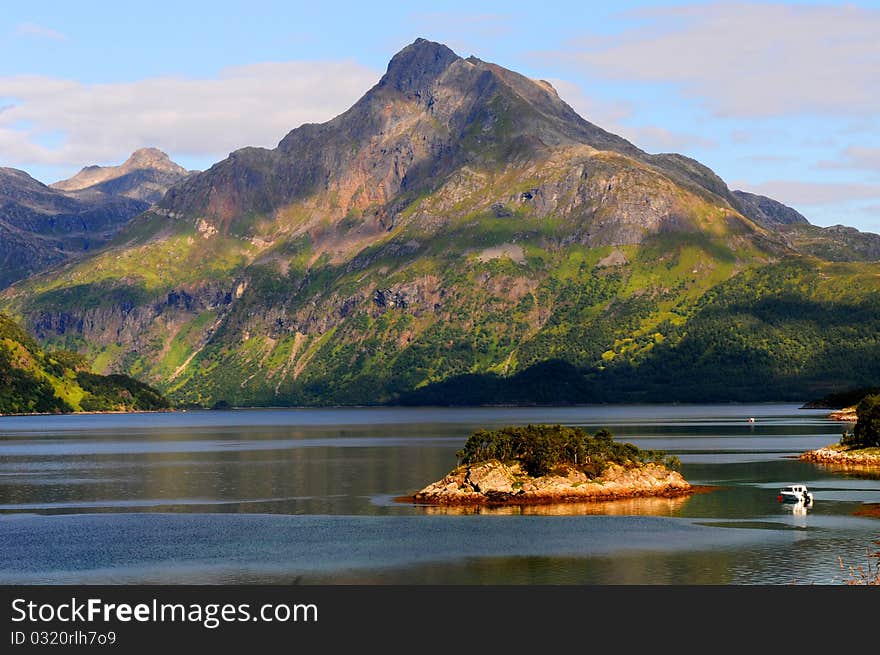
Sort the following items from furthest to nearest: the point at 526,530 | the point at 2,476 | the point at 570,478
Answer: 1. the point at 2,476
2. the point at 570,478
3. the point at 526,530

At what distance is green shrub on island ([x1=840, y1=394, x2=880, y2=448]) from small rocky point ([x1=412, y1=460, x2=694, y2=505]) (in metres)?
56.3

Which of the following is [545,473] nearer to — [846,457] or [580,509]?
[580,509]

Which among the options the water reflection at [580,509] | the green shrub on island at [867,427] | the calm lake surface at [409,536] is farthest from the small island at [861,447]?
the water reflection at [580,509]

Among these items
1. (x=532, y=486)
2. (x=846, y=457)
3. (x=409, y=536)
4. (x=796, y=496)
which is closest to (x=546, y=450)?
(x=532, y=486)

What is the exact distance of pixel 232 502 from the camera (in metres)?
139

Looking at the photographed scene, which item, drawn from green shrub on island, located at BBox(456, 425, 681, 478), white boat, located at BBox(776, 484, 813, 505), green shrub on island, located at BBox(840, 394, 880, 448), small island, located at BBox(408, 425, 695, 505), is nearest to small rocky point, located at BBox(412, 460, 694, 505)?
small island, located at BBox(408, 425, 695, 505)

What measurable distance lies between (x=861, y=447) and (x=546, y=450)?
72713mm

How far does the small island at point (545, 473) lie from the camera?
13050cm

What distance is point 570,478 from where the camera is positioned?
134 meters
